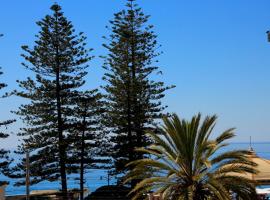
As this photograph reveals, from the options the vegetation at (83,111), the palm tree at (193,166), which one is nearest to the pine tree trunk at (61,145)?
the vegetation at (83,111)

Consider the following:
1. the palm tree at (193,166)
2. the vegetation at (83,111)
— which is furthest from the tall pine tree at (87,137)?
the palm tree at (193,166)

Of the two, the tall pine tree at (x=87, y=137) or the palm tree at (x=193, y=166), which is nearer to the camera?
the palm tree at (x=193, y=166)

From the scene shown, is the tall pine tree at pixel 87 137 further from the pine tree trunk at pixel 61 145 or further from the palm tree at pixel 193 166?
the palm tree at pixel 193 166

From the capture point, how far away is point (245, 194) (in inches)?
516

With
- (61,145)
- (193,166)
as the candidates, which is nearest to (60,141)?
(61,145)

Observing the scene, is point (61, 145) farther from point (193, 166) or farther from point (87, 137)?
point (193, 166)

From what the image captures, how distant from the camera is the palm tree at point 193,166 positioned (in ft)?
43.4

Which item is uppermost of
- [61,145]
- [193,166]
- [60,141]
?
[60,141]

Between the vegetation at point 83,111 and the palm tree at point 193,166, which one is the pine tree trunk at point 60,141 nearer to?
the vegetation at point 83,111

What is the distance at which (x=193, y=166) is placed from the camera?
13602mm

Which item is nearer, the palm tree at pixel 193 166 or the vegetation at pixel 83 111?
the palm tree at pixel 193 166

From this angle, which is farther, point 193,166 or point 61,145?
point 61,145

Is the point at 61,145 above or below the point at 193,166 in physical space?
above

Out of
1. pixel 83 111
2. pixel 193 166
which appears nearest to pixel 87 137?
pixel 83 111
